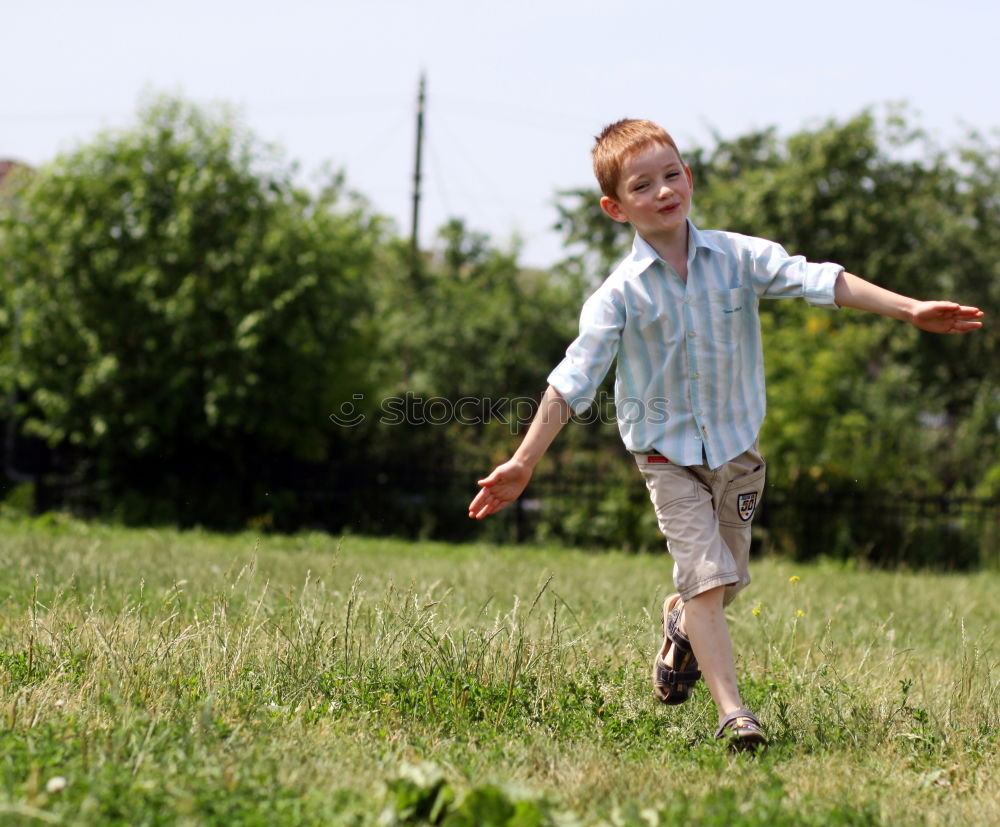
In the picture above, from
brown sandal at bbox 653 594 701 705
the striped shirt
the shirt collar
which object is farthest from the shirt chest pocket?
brown sandal at bbox 653 594 701 705

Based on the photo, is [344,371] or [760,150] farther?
[760,150]

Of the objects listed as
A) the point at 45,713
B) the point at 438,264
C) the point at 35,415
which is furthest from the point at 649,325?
the point at 438,264

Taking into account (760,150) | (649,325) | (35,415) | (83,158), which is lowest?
(35,415)

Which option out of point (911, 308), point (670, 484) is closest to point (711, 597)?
point (670, 484)

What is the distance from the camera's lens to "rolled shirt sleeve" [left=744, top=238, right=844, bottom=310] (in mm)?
3160

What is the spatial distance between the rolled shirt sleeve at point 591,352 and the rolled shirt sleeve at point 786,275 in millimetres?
472

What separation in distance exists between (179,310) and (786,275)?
8.87 metres

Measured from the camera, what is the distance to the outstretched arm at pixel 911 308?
2916mm

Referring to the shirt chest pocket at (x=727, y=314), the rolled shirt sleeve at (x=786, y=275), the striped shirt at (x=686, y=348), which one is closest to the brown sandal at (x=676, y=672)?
the striped shirt at (x=686, y=348)

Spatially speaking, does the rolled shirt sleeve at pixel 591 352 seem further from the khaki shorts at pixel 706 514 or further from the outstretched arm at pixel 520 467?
the khaki shorts at pixel 706 514

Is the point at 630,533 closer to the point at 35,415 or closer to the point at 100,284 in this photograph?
the point at 100,284

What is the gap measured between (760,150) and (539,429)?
16.9 metres

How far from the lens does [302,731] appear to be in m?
2.78

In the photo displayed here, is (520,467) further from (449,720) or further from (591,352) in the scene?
(449,720)
